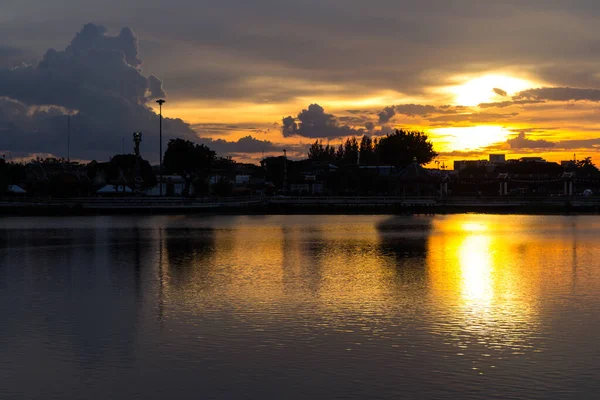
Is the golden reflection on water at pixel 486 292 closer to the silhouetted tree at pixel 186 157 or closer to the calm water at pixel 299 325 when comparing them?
the calm water at pixel 299 325

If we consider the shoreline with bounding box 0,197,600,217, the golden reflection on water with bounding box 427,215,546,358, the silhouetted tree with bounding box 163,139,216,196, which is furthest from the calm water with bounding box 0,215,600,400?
the silhouetted tree with bounding box 163,139,216,196

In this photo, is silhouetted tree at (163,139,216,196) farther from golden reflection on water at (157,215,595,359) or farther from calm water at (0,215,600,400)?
calm water at (0,215,600,400)

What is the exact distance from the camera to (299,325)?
2447 cm

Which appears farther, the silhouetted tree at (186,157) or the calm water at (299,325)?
the silhouetted tree at (186,157)

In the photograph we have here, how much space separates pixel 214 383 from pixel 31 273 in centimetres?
2459

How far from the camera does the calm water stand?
694 inches

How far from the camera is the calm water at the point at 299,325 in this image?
17.6m

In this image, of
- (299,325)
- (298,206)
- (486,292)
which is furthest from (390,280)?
(298,206)

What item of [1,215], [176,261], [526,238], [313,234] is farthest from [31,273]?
[1,215]

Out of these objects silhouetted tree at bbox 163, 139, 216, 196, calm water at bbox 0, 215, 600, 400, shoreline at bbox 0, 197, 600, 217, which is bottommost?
calm water at bbox 0, 215, 600, 400

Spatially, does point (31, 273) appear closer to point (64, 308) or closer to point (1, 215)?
point (64, 308)

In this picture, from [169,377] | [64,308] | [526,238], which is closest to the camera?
[169,377]

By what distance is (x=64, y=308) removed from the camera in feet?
91.6

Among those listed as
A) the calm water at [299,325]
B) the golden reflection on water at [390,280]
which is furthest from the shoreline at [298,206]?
the calm water at [299,325]
